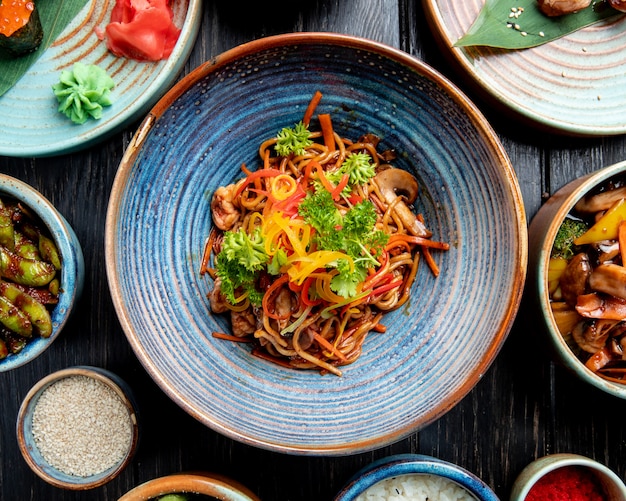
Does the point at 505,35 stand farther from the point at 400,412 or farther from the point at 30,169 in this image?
the point at 30,169

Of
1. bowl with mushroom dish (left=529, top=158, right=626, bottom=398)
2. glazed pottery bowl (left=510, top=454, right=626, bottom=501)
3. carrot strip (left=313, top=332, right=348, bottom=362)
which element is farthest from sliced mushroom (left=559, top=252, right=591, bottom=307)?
carrot strip (left=313, top=332, right=348, bottom=362)

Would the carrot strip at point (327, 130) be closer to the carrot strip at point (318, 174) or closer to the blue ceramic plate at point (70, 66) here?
the carrot strip at point (318, 174)

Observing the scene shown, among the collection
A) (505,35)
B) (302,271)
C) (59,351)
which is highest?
(505,35)

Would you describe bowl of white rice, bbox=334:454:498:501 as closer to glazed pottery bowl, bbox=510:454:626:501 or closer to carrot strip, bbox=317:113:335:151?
glazed pottery bowl, bbox=510:454:626:501

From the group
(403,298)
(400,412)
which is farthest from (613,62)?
(400,412)

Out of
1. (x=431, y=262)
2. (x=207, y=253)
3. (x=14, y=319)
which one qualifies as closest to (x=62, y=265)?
(x=14, y=319)

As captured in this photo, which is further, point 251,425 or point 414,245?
point 414,245

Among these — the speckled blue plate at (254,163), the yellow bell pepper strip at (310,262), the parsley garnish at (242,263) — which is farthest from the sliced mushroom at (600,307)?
the parsley garnish at (242,263)
